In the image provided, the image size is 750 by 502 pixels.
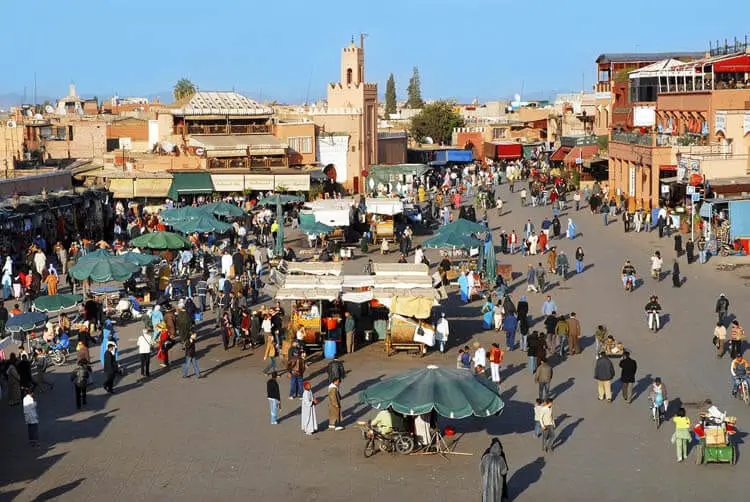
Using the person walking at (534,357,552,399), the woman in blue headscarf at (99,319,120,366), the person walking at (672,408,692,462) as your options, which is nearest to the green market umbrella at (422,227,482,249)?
the woman in blue headscarf at (99,319,120,366)

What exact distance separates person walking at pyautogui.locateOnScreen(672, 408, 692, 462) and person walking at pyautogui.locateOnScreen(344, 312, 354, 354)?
29.1ft

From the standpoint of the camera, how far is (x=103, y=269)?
91.5 ft

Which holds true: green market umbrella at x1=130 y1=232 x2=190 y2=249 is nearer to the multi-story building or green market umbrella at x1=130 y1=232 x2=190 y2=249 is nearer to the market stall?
the market stall

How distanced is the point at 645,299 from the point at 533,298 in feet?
9.53

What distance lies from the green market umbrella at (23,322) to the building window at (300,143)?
38.3 m

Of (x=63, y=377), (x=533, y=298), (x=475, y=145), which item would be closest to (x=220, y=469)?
(x=63, y=377)

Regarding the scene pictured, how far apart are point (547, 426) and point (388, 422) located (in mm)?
2340

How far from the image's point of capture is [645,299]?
30.1 m

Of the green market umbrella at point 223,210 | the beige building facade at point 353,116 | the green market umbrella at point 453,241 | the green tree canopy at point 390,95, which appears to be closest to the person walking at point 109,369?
the green market umbrella at point 453,241

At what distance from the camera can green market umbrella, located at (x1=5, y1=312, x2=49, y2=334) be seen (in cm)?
2408

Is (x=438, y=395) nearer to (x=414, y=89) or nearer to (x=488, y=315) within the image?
(x=488, y=315)

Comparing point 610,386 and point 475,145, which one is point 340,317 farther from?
point 475,145

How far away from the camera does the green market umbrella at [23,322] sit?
24078 mm

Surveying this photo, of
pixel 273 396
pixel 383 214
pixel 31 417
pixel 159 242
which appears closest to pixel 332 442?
pixel 273 396
